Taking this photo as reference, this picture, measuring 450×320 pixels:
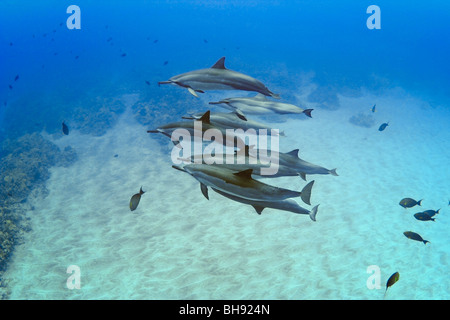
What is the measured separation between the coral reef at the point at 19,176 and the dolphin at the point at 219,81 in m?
7.02

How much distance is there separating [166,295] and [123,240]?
2633 millimetres

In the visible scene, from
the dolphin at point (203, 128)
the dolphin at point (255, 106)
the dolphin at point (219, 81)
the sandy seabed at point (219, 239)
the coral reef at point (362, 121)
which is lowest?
the sandy seabed at point (219, 239)

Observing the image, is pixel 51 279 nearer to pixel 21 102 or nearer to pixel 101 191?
pixel 101 191

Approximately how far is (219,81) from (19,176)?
1272 cm

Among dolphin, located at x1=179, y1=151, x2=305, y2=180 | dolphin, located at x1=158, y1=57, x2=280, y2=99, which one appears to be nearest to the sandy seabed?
dolphin, located at x1=179, y1=151, x2=305, y2=180

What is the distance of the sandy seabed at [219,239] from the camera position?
5973mm

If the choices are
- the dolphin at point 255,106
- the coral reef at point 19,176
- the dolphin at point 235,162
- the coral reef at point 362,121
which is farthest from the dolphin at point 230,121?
the coral reef at point 362,121

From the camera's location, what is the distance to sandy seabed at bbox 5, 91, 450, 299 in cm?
597

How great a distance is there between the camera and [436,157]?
15984mm

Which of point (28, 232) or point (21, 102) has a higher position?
point (21, 102)

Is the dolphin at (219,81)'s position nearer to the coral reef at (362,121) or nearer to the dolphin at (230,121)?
the dolphin at (230,121)

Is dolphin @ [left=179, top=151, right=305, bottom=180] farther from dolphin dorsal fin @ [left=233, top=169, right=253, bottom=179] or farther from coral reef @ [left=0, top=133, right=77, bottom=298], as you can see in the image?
coral reef @ [left=0, top=133, right=77, bottom=298]

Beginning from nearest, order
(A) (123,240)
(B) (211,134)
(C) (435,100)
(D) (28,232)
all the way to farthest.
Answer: (B) (211,134) < (A) (123,240) < (D) (28,232) < (C) (435,100)
